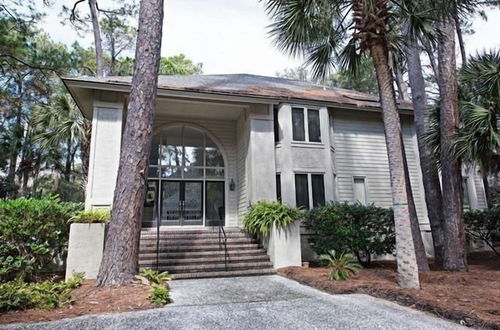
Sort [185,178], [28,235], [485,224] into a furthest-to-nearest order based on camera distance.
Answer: [185,178]
[485,224]
[28,235]

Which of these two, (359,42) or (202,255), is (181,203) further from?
(359,42)

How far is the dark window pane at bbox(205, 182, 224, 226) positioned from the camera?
11938 mm

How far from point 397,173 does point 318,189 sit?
5.45 meters

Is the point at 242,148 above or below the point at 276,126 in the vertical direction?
below

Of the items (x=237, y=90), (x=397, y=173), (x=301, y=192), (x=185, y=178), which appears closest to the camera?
(x=397, y=173)

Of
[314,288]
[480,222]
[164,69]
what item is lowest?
[314,288]

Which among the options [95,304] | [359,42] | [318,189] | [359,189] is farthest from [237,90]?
[95,304]

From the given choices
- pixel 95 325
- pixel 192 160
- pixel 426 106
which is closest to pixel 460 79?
pixel 426 106

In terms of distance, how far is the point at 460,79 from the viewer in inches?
332

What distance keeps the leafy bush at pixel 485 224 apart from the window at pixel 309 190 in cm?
519

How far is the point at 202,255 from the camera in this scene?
858 cm

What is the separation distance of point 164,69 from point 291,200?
19072 mm

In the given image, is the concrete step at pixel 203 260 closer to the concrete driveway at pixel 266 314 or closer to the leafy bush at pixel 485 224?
the concrete driveway at pixel 266 314

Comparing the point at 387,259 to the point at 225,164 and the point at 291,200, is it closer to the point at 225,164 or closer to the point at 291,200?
the point at 291,200
